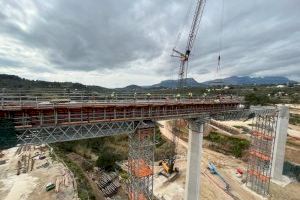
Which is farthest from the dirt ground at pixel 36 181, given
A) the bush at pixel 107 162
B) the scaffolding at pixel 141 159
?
the scaffolding at pixel 141 159

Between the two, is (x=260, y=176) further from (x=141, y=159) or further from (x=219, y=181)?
(x=141, y=159)

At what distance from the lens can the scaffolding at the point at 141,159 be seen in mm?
21172

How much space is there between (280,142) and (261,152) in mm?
4866

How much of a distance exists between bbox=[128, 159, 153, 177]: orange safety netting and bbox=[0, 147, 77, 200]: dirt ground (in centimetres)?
1971

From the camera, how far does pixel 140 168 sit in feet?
69.4

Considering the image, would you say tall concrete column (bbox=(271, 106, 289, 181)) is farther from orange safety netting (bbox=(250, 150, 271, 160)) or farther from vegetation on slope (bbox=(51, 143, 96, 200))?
vegetation on slope (bbox=(51, 143, 96, 200))

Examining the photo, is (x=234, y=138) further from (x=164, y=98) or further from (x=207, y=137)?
(x=164, y=98)

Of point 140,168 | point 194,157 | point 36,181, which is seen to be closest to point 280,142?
point 194,157

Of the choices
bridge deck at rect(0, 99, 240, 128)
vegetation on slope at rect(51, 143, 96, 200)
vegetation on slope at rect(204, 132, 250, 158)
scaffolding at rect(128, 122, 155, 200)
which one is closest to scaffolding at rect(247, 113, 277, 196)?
bridge deck at rect(0, 99, 240, 128)

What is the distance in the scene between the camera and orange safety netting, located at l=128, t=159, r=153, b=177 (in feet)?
68.9

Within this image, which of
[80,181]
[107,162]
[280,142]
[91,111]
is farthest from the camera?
[107,162]

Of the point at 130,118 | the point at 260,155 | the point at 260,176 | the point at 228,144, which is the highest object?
the point at 130,118

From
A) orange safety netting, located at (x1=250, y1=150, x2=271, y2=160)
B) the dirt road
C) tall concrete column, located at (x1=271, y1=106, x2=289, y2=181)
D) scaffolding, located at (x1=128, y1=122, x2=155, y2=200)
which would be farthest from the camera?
tall concrete column, located at (x1=271, y1=106, x2=289, y2=181)

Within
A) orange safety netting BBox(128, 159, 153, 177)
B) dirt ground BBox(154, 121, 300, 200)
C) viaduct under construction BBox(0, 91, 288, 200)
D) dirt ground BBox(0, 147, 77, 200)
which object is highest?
viaduct under construction BBox(0, 91, 288, 200)
